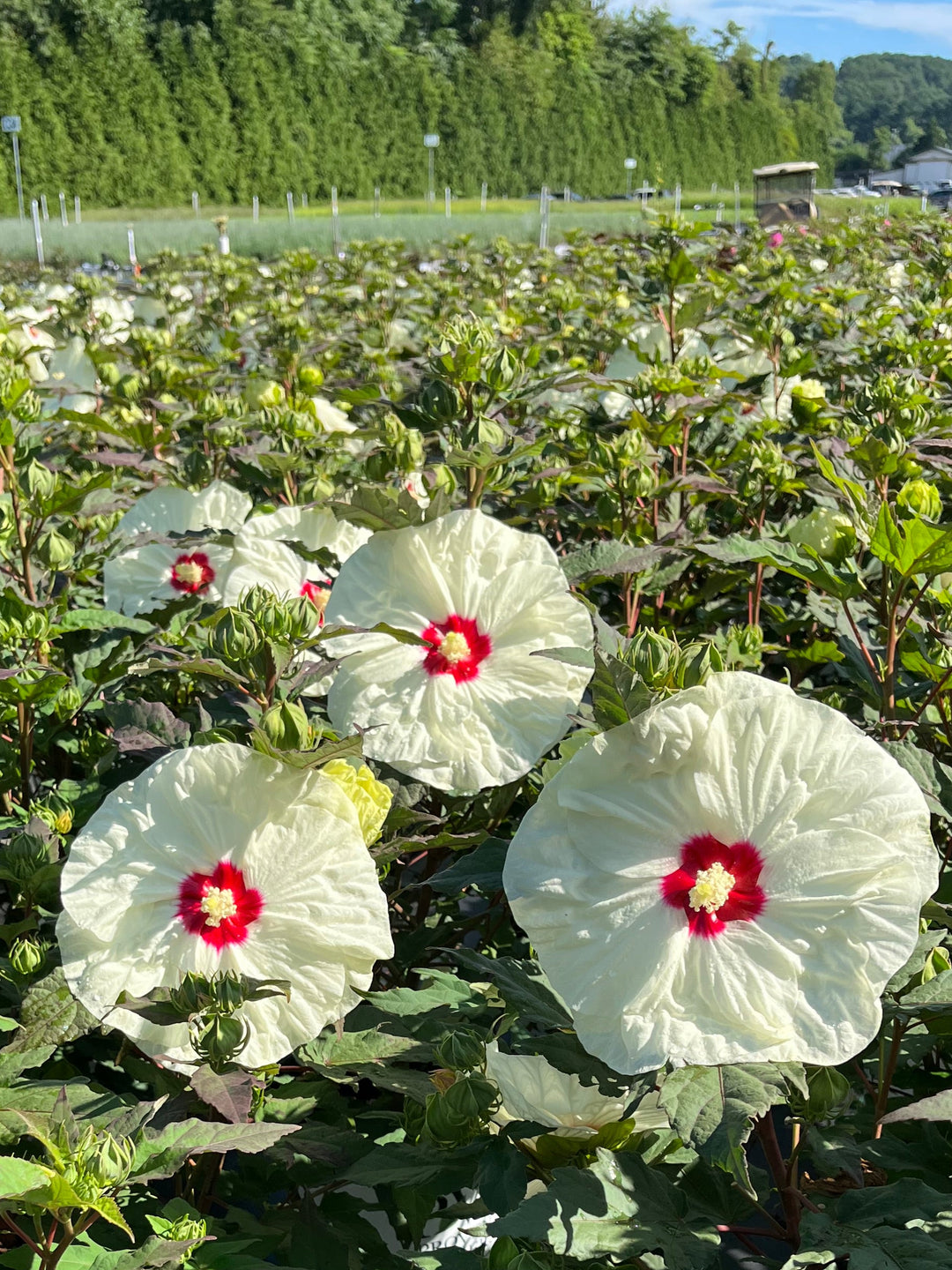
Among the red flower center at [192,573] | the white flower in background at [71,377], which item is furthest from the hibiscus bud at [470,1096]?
the white flower in background at [71,377]

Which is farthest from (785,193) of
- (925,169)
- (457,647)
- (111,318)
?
(925,169)

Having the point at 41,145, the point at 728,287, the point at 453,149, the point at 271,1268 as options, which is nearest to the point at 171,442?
the point at 728,287

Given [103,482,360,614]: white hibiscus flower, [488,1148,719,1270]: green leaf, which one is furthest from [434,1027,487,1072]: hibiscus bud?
[103,482,360,614]: white hibiscus flower

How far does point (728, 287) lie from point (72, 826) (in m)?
3.74

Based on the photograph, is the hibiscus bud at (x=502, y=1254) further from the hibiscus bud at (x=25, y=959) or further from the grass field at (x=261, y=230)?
the grass field at (x=261, y=230)

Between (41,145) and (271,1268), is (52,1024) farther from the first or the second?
(41,145)

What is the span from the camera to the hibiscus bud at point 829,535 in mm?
1485

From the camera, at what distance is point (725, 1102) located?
0.91 metres

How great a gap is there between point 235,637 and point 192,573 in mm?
1088

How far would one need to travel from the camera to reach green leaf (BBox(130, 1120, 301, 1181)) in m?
0.97

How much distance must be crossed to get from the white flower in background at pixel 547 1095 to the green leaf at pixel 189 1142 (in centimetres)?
20

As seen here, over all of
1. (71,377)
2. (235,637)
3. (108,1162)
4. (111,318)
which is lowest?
(108,1162)

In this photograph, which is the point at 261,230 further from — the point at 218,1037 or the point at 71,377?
the point at 218,1037

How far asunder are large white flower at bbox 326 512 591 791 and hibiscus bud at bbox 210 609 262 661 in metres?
0.22
